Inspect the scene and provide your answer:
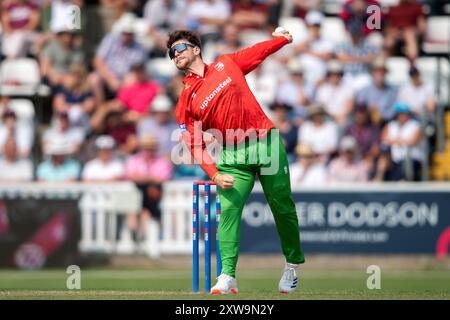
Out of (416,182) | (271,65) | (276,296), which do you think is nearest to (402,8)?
(271,65)

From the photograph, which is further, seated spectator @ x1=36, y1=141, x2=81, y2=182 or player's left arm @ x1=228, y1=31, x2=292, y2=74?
seated spectator @ x1=36, y1=141, x2=81, y2=182

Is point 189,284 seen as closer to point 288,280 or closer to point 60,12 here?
point 288,280

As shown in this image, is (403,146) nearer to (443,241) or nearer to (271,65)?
(443,241)

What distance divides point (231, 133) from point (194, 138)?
1.12 feet

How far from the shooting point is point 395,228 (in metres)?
17.8

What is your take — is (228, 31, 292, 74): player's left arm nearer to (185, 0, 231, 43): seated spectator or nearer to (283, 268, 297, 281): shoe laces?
(283, 268, 297, 281): shoe laces

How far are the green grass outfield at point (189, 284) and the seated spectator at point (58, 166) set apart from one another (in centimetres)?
180

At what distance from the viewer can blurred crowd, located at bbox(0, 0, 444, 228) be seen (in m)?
18.5

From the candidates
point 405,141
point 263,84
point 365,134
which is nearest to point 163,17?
point 263,84

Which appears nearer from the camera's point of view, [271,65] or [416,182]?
[416,182]

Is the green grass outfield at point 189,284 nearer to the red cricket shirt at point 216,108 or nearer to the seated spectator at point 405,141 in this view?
the red cricket shirt at point 216,108

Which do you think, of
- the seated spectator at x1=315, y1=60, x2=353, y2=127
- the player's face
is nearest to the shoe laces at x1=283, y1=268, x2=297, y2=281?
the player's face

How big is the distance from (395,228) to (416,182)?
0.89 metres

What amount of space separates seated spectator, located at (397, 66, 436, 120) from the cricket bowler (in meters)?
9.02
